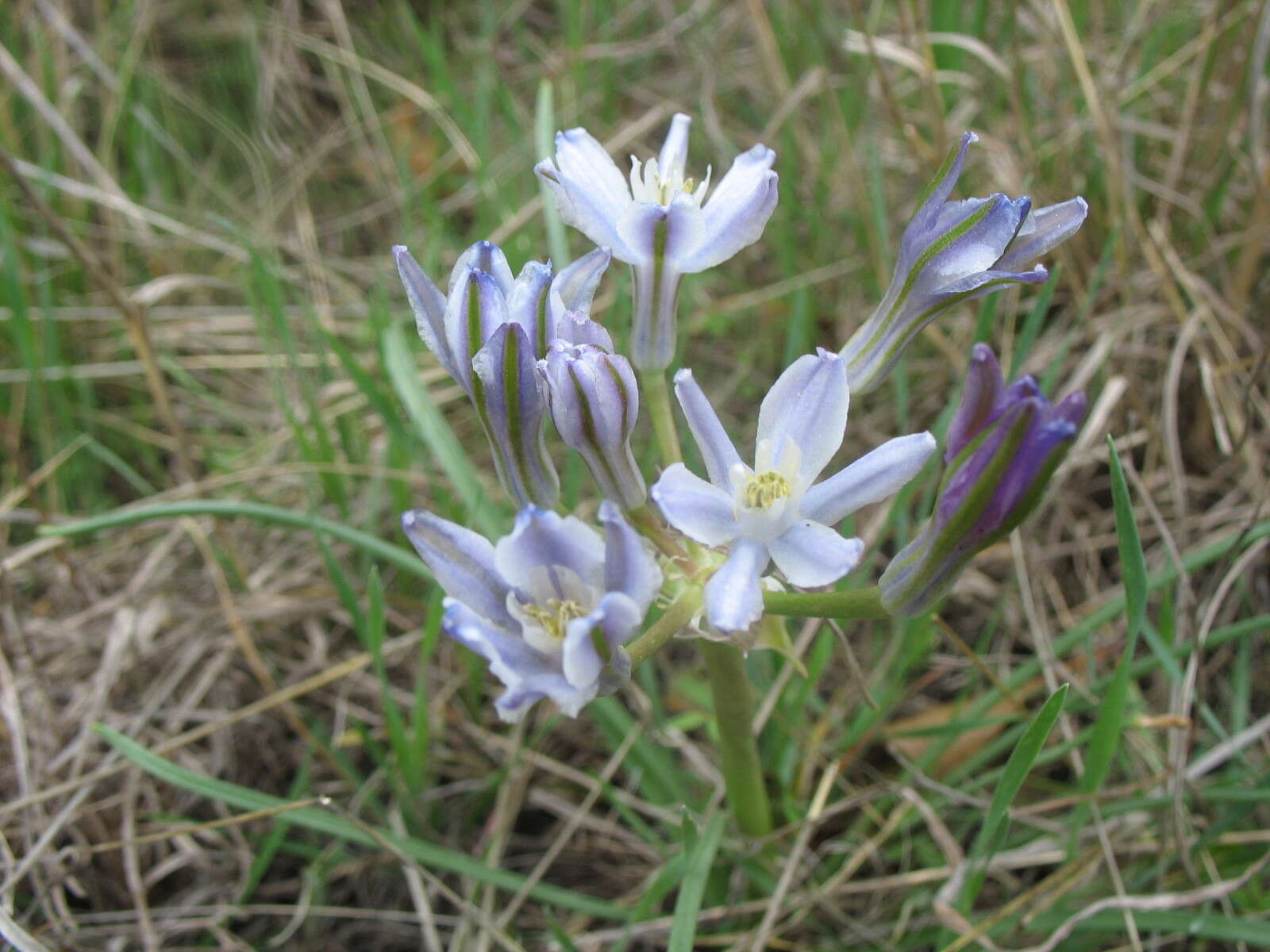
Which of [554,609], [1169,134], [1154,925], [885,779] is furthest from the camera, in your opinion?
[1169,134]

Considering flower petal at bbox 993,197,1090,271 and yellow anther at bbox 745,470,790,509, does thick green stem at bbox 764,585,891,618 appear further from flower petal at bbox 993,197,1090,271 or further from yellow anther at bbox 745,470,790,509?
flower petal at bbox 993,197,1090,271

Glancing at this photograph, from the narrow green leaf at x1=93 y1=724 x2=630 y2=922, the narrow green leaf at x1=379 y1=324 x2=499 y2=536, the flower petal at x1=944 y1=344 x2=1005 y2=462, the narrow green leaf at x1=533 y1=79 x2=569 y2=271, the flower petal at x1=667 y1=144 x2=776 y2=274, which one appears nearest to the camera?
the flower petal at x1=944 y1=344 x2=1005 y2=462

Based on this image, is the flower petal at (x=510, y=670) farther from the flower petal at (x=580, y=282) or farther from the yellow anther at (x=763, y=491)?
the flower petal at (x=580, y=282)

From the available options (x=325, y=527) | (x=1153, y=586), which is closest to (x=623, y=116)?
(x=325, y=527)

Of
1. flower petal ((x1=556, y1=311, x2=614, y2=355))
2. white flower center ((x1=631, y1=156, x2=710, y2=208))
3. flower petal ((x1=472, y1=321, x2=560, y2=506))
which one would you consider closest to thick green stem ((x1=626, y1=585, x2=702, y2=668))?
flower petal ((x1=472, y1=321, x2=560, y2=506))

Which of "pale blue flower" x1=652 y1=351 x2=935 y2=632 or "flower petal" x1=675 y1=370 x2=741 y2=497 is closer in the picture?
"pale blue flower" x1=652 y1=351 x2=935 y2=632

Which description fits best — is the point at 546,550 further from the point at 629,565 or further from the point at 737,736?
the point at 737,736

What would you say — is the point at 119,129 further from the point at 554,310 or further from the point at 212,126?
the point at 554,310

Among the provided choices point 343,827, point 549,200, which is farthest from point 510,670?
point 549,200
